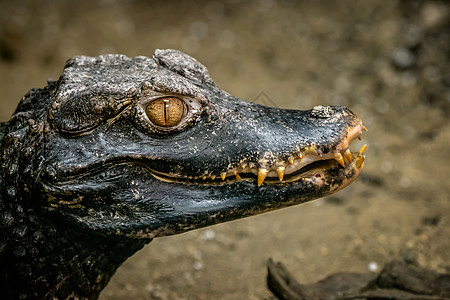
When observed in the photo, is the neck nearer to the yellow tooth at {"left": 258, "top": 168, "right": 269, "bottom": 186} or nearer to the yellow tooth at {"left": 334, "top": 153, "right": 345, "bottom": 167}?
the yellow tooth at {"left": 258, "top": 168, "right": 269, "bottom": 186}

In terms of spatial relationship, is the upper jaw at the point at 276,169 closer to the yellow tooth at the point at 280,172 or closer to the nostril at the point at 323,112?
the yellow tooth at the point at 280,172

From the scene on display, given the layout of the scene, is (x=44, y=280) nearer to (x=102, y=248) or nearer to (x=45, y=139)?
(x=102, y=248)

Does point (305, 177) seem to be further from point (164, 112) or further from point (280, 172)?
point (164, 112)

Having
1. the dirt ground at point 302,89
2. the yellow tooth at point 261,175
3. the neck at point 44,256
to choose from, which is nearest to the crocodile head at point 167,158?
the yellow tooth at point 261,175

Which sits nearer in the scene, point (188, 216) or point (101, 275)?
point (188, 216)

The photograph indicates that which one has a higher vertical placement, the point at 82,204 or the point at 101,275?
the point at 82,204

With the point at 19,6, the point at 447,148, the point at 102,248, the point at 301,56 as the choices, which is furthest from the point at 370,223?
the point at 19,6

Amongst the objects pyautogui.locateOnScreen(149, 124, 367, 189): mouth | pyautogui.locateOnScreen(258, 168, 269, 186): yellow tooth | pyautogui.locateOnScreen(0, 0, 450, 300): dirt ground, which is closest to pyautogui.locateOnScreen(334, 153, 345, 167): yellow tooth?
pyautogui.locateOnScreen(149, 124, 367, 189): mouth
